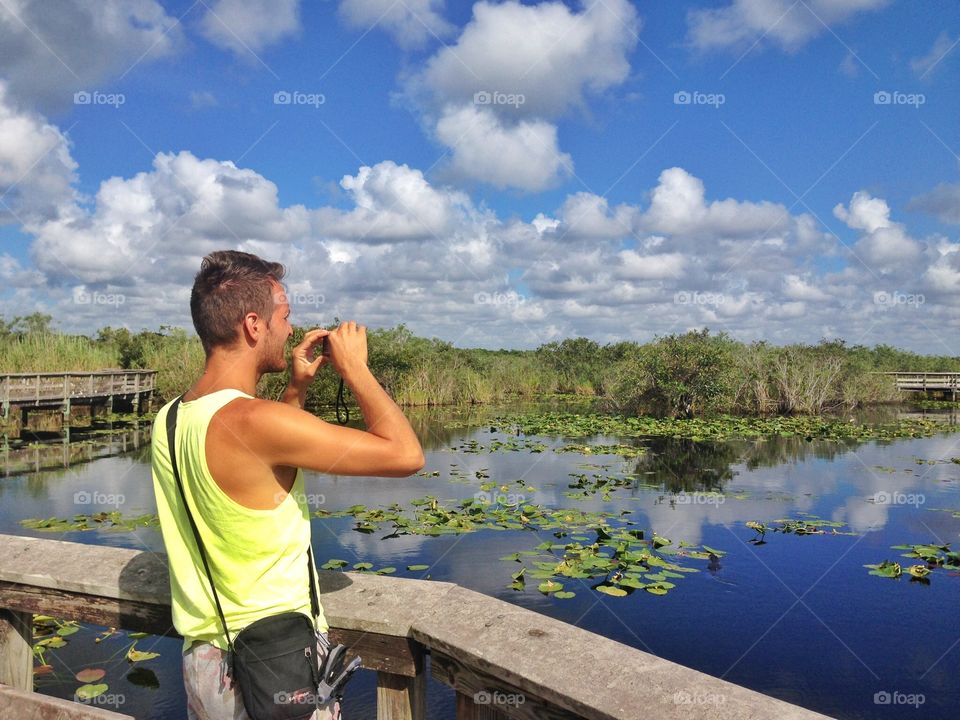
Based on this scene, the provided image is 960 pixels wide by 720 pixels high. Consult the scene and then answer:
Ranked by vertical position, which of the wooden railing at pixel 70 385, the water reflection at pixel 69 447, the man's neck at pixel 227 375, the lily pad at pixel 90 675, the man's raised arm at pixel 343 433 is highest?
the wooden railing at pixel 70 385

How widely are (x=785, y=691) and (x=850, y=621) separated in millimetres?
1498

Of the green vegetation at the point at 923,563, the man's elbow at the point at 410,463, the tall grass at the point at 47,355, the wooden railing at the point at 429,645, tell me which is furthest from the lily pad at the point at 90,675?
the tall grass at the point at 47,355

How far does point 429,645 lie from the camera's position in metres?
1.51

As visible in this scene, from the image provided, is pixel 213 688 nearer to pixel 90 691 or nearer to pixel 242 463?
pixel 242 463

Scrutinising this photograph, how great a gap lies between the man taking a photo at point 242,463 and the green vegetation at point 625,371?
19381 mm

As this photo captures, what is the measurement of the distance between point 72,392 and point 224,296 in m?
22.4

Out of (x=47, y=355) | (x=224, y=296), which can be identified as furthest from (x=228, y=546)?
(x=47, y=355)

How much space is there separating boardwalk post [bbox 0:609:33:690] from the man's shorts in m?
0.90

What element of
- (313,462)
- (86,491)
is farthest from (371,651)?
(86,491)

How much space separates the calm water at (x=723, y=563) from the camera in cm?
497

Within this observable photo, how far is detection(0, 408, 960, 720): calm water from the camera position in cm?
497

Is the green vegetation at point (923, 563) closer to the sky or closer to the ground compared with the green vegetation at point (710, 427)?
closer to the ground

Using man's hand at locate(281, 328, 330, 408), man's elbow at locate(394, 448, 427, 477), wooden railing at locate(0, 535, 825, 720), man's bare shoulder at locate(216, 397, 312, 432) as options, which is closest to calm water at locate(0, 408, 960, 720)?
wooden railing at locate(0, 535, 825, 720)

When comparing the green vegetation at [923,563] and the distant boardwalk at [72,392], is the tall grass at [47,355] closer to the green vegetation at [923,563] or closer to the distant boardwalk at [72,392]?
the distant boardwalk at [72,392]
